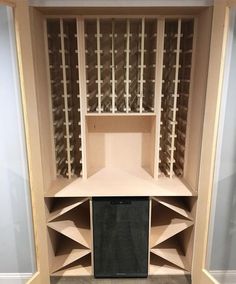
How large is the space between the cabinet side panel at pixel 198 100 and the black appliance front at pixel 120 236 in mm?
375

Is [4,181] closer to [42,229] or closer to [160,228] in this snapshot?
[42,229]

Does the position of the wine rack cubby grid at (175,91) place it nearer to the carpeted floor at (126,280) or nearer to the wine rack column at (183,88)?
the wine rack column at (183,88)

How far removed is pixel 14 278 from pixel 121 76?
5.07 ft

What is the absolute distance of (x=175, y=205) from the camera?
1923 millimetres

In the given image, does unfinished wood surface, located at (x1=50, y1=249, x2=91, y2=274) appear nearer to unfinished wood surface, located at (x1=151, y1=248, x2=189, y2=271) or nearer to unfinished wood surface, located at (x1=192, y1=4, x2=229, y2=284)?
unfinished wood surface, located at (x1=151, y1=248, x2=189, y2=271)

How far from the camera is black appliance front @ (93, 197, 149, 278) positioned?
1.79 meters

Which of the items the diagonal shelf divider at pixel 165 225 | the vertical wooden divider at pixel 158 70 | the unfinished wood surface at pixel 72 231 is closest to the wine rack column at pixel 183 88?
the vertical wooden divider at pixel 158 70

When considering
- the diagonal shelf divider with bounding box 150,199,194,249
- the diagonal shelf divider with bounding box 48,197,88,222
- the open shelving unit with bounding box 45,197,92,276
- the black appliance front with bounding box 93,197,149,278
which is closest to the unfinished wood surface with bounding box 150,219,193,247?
the diagonal shelf divider with bounding box 150,199,194,249

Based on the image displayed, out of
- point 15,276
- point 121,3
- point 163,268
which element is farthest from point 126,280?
point 121,3

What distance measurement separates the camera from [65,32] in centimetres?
184

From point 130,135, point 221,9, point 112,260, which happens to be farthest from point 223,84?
point 112,260

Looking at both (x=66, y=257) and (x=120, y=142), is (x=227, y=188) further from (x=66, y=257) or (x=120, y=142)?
(x=66, y=257)

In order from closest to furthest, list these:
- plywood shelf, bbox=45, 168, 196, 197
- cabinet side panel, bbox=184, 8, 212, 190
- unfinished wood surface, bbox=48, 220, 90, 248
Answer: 1. cabinet side panel, bbox=184, 8, 212, 190
2. plywood shelf, bbox=45, 168, 196, 197
3. unfinished wood surface, bbox=48, 220, 90, 248

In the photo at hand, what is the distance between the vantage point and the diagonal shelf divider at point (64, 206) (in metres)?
1.83
